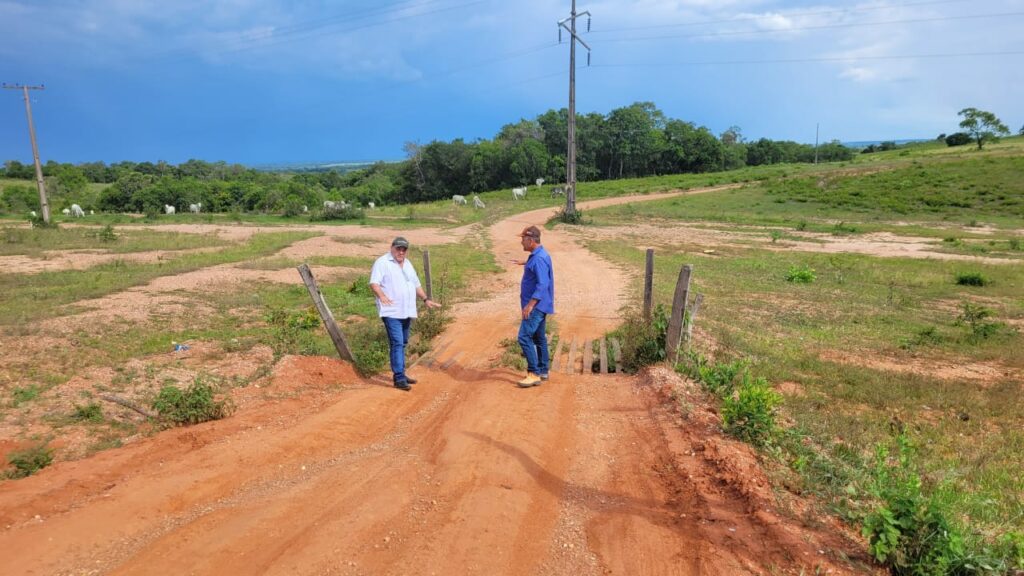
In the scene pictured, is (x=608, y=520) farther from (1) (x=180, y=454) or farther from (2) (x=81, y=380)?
(2) (x=81, y=380)

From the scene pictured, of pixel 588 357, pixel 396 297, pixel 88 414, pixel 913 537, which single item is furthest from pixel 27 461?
pixel 913 537

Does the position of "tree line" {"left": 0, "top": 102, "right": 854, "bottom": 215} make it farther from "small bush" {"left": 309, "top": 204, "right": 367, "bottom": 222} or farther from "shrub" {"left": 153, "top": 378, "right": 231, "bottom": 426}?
"shrub" {"left": 153, "top": 378, "right": 231, "bottom": 426}

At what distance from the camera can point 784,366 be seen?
28.8ft

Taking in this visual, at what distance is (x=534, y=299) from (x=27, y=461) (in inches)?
196

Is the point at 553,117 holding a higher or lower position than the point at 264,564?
higher

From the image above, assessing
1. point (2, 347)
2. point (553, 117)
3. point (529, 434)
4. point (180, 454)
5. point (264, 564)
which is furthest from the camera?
point (553, 117)

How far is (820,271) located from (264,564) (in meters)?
18.4

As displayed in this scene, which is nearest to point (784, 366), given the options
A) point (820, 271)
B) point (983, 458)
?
point (983, 458)

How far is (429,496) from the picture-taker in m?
4.39

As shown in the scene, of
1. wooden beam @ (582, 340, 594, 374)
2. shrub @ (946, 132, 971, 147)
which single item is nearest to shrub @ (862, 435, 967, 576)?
wooden beam @ (582, 340, 594, 374)

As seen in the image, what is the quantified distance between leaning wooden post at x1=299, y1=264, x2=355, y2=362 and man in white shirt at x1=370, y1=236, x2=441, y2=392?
1001 mm

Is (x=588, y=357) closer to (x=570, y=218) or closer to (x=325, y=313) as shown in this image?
(x=325, y=313)

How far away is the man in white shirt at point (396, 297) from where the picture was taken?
269 inches

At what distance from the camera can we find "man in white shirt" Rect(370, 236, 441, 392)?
6.84 meters
